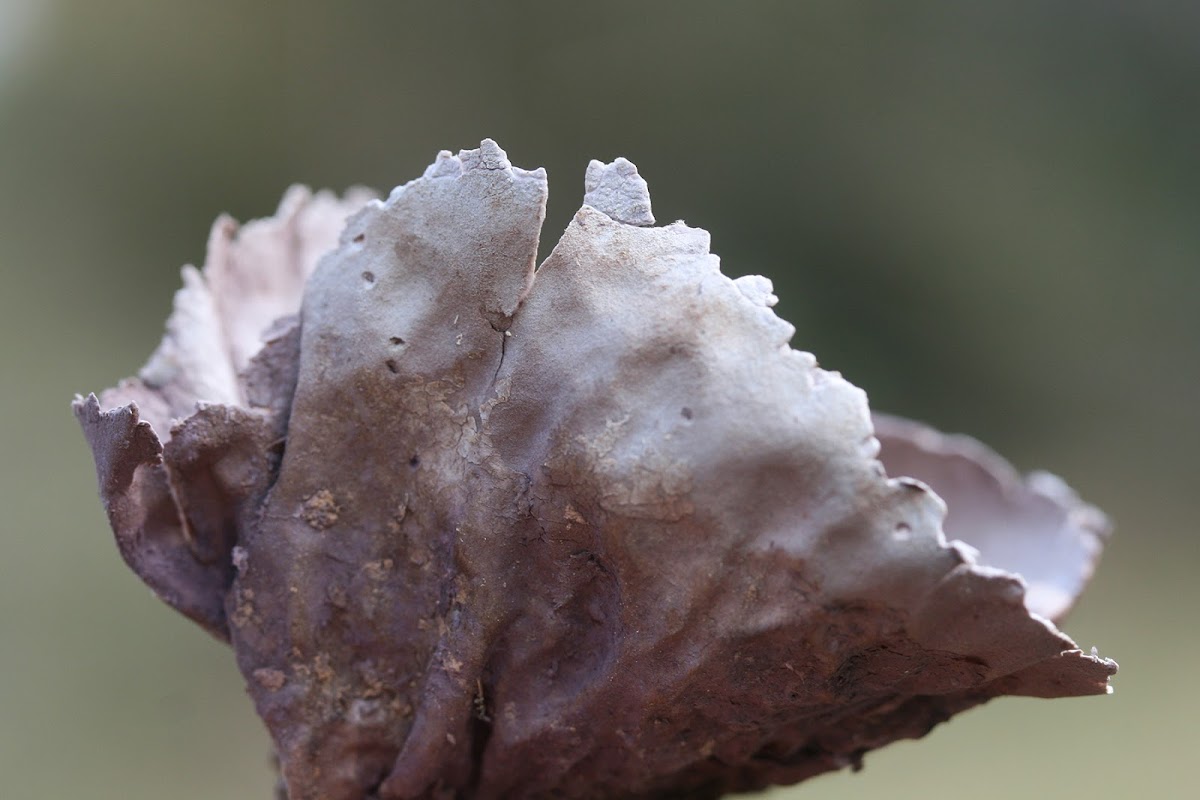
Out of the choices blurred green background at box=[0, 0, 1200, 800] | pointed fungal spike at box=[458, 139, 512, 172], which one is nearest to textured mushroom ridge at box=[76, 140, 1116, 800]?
pointed fungal spike at box=[458, 139, 512, 172]

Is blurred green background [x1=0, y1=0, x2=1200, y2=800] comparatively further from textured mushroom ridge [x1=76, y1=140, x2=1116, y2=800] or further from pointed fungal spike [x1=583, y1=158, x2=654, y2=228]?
pointed fungal spike [x1=583, y1=158, x2=654, y2=228]

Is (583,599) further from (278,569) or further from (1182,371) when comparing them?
(1182,371)

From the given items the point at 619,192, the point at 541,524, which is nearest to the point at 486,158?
the point at 619,192

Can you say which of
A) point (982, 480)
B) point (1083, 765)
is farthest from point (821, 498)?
point (1083, 765)

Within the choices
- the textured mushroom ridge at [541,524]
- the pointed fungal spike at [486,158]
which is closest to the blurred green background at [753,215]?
the textured mushroom ridge at [541,524]

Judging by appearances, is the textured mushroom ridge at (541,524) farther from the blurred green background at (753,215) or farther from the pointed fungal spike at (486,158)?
the blurred green background at (753,215)

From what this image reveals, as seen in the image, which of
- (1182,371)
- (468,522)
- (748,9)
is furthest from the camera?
(1182,371)
